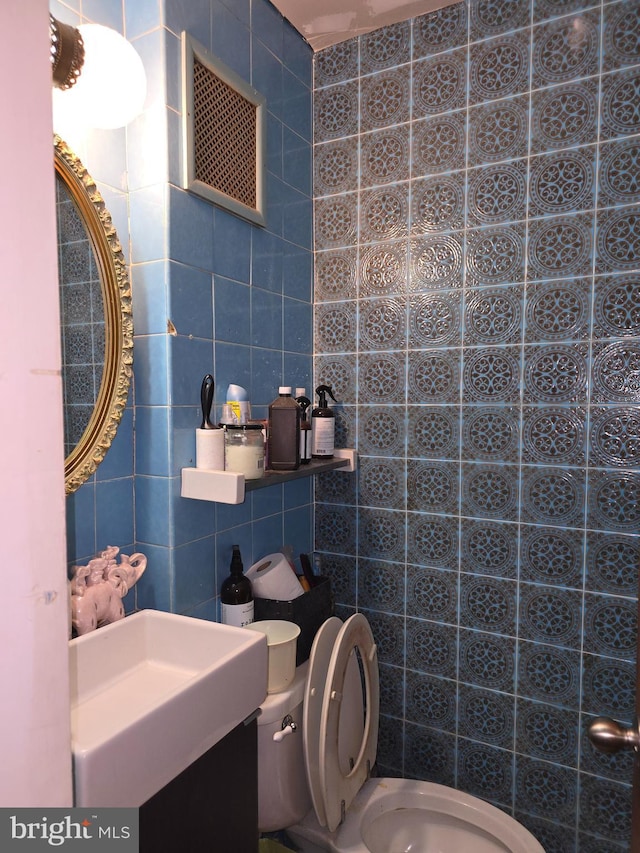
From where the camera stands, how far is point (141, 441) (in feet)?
3.85

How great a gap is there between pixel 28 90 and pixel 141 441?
847mm

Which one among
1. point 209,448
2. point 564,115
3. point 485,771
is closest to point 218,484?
Result: point 209,448

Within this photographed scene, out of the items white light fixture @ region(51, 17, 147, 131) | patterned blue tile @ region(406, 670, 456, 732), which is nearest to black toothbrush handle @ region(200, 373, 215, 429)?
white light fixture @ region(51, 17, 147, 131)

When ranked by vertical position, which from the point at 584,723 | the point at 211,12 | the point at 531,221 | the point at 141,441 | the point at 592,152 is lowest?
the point at 584,723

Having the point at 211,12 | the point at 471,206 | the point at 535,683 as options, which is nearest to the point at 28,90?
the point at 211,12

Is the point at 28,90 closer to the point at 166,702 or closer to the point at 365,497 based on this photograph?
the point at 166,702

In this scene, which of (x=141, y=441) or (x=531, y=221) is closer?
(x=141, y=441)

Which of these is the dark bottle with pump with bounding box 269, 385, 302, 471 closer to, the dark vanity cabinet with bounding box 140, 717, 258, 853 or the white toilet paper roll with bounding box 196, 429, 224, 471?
the white toilet paper roll with bounding box 196, 429, 224, 471

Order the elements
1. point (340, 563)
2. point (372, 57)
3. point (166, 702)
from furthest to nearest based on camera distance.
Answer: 1. point (340, 563)
2. point (372, 57)
3. point (166, 702)

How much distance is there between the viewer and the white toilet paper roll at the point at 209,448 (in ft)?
3.86

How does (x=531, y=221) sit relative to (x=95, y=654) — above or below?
above

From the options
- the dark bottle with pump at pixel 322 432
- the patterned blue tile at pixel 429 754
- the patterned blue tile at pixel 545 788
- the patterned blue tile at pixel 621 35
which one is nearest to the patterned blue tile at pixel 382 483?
the dark bottle with pump at pixel 322 432

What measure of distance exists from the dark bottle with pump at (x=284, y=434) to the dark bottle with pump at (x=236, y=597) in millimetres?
246

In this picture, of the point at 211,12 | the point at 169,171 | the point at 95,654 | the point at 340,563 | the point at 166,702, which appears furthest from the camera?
the point at 340,563
